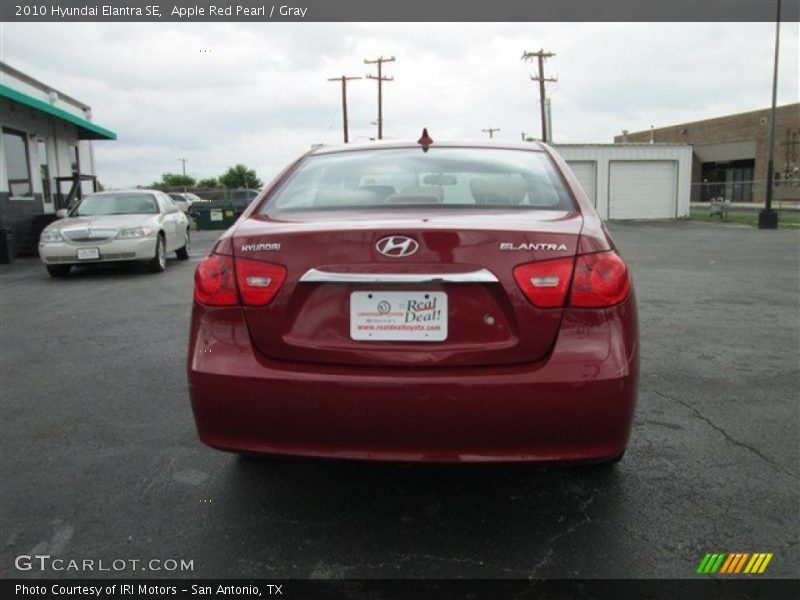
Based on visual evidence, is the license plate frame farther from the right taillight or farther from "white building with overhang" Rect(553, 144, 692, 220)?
"white building with overhang" Rect(553, 144, 692, 220)

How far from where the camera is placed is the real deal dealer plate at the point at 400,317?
2.23m

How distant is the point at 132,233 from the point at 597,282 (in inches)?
382

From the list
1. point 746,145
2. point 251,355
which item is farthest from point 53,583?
point 746,145

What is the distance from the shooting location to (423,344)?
7.32 ft

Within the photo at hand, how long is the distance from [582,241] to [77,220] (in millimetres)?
10368

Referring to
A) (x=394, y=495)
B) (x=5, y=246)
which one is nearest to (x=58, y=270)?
(x=5, y=246)

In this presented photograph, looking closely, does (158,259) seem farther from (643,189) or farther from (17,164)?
(643,189)

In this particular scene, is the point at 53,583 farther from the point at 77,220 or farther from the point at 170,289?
the point at 77,220

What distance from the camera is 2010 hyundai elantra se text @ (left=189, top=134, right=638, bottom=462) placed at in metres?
2.19

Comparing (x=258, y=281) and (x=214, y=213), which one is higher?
(x=258, y=281)

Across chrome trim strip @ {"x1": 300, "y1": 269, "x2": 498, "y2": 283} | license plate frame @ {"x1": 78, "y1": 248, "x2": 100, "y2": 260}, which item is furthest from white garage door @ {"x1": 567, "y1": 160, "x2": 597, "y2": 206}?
chrome trim strip @ {"x1": 300, "y1": 269, "x2": 498, "y2": 283}

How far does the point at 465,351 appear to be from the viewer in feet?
7.29

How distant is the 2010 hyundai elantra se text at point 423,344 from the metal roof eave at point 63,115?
48.5 feet

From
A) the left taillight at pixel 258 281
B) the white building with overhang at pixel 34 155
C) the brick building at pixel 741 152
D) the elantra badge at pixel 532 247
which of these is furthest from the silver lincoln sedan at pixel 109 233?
the brick building at pixel 741 152
